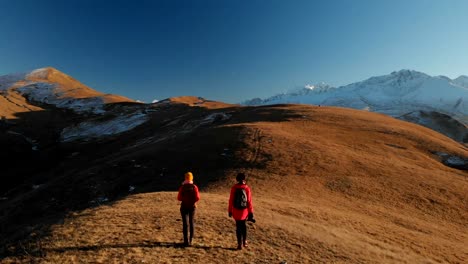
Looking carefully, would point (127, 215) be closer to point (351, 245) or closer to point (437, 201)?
point (351, 245)

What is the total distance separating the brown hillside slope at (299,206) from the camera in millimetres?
17719

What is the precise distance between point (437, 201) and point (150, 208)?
31290mm

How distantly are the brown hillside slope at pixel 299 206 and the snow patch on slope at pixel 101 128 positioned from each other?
5935cm

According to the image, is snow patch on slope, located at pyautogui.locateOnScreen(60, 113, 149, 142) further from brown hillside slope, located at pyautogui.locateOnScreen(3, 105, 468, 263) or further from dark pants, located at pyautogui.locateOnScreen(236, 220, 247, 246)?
dark pants, located at pyautogui.locateOnScreen(236, 220, 247, 246)

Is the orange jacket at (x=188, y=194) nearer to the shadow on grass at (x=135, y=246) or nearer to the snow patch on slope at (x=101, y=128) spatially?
the shadow on grass at (x=135, y=246)

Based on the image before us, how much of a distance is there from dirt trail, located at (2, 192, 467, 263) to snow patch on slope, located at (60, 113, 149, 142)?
286 feet

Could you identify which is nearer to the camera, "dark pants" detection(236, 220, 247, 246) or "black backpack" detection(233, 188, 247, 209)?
"black backpack" detection(233, 188, 247, 209)

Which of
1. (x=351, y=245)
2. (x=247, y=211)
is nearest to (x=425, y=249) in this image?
(x=351, y=245)

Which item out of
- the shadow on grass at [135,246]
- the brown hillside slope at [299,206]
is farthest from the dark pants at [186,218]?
the brown hillside slope at [299,206]

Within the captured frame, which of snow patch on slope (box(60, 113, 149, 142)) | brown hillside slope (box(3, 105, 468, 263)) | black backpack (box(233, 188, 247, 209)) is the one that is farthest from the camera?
snow patch on slope (box(60, 113, 149, 142))

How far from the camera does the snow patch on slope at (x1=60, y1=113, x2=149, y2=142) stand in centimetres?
10854

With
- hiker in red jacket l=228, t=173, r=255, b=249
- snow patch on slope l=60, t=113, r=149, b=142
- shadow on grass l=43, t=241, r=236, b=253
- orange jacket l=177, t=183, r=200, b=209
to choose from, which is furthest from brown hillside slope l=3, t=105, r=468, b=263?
snow patch on slope l=60, t=113, r=149, b=142

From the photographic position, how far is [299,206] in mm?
28984

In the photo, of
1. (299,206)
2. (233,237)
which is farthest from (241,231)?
(299,206)
